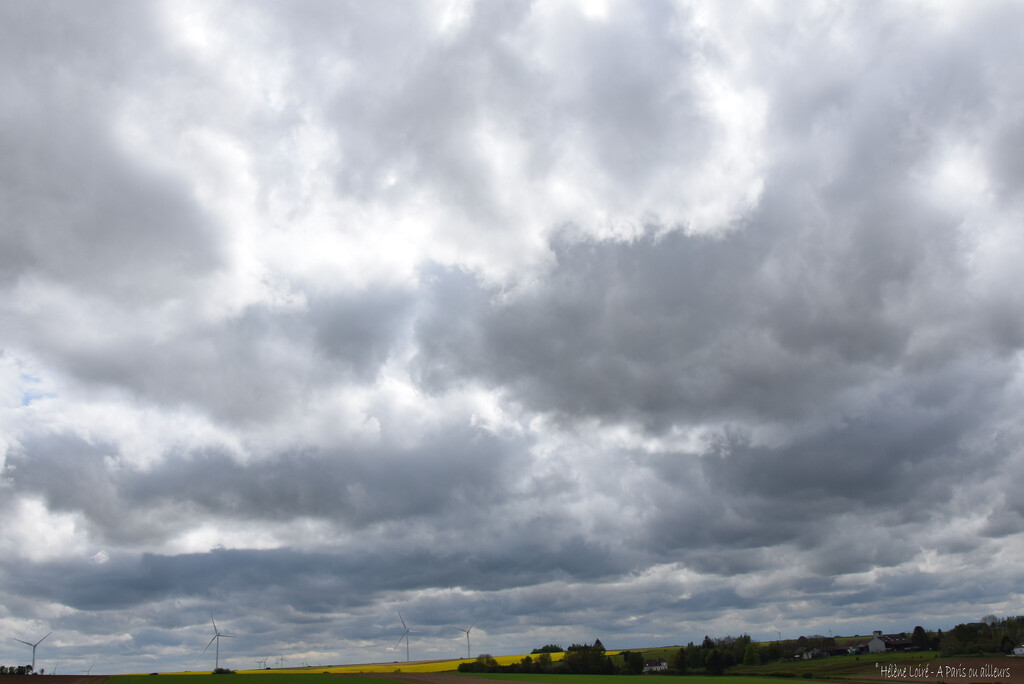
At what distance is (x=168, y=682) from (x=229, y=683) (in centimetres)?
1804

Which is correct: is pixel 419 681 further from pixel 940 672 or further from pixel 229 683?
pixel 940 672

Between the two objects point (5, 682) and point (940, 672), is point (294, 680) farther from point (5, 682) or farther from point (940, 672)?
point (940, 672)

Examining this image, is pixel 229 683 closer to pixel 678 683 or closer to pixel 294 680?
pixel 294 680

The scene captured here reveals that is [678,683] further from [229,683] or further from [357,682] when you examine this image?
[229,683]

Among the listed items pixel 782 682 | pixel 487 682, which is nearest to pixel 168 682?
pixel 487 682

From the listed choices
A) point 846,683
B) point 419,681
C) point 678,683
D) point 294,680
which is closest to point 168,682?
point 294,680

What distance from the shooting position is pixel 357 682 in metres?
191

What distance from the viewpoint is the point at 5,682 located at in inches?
7623

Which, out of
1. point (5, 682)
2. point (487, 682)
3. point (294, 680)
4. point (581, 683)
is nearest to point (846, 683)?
point (581, 683)

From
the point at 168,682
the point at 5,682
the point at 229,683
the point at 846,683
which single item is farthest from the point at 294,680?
the point at 846,683

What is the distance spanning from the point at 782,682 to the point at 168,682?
522 ft

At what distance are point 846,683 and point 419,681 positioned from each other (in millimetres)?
109096

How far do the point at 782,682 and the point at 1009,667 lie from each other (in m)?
61.6

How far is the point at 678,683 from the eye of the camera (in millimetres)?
198750
